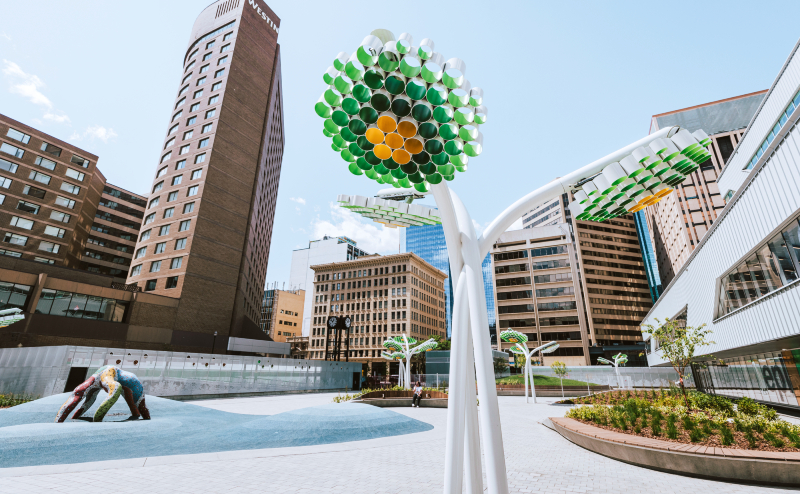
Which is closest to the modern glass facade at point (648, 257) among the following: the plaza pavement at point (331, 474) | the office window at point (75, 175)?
the plaza pavement at point (331, 474)

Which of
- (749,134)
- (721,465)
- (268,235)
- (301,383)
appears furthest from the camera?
(268,235)

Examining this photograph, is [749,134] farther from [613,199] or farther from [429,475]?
[429,475]

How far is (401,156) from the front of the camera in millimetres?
4621

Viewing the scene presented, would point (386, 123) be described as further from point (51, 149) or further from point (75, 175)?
point (51, 149)

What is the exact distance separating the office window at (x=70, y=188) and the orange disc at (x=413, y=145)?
78097mm

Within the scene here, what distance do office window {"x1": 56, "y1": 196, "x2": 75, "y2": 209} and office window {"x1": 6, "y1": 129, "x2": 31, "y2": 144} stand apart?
9526 mm

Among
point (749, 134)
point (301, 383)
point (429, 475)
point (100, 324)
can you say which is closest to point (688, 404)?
point (429, 475)

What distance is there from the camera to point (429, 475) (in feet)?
26.2

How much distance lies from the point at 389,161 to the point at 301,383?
38.1 metres

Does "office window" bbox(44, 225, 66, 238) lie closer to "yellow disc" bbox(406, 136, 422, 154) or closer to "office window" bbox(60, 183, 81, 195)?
"office window" bbox(60, 183, 81, 195)

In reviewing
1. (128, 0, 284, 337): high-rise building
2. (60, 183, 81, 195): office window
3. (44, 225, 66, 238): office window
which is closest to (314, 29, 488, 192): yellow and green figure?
(128, 0, 284, 337): high-rise building

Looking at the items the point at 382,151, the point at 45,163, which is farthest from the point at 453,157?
the point at 45,163

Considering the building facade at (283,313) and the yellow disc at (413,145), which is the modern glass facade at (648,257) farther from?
the yellow disc at (413,145)

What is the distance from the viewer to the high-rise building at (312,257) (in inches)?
5320
